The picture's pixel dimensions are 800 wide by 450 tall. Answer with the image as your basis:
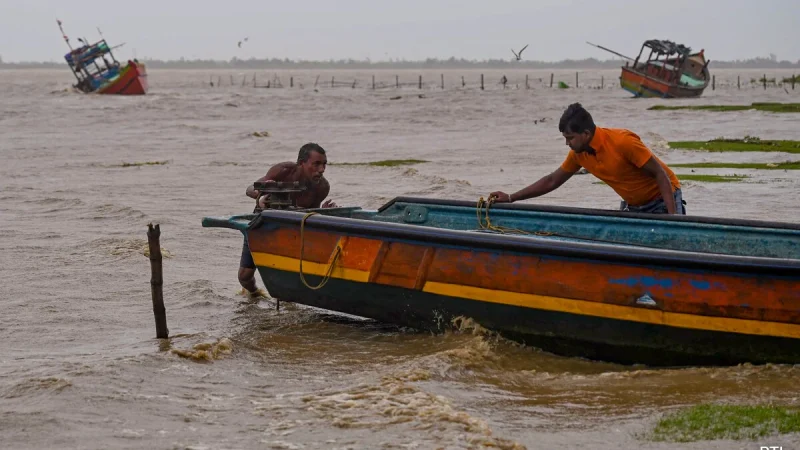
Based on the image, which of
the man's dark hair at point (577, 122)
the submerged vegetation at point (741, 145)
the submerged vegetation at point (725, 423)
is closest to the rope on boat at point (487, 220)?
the man's dark hair at point (577, 122)

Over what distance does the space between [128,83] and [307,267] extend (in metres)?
47.4

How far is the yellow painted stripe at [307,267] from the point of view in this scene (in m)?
7.20

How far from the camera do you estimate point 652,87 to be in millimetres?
44688

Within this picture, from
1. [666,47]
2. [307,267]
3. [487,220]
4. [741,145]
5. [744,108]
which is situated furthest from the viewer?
[666,47]

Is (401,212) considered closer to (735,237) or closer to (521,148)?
(735,237)

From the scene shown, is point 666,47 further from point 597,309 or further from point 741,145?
point 597,309

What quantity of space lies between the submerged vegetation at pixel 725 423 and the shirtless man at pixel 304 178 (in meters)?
3.85

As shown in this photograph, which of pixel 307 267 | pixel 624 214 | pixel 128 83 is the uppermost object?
pixel 624 214

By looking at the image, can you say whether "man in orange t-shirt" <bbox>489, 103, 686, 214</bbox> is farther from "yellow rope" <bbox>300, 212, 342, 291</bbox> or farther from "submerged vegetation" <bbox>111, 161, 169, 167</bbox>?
"submerged vegetation" <bbox>111, 161, 169, 167</bbox>

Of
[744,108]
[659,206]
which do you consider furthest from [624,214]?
[744,108]

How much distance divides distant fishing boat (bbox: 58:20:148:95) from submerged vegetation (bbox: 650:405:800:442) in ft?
158

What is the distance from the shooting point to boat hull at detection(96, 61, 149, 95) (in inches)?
2030

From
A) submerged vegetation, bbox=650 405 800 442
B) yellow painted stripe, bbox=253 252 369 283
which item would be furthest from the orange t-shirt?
submerged vegetation, bbox=650 405 800 442

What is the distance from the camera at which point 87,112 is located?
4053 cm
